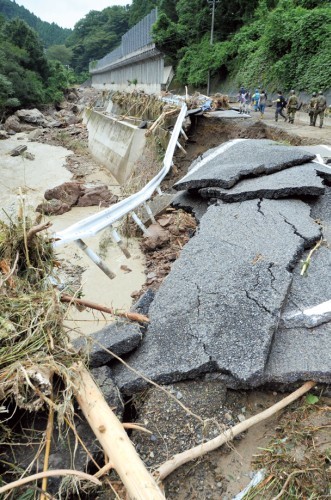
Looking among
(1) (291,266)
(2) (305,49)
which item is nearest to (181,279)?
(1) (291,266)

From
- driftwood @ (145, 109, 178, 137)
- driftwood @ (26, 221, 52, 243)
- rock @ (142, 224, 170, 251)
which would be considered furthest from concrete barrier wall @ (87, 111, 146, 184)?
driftwood @ (26, 221, 52, 243)

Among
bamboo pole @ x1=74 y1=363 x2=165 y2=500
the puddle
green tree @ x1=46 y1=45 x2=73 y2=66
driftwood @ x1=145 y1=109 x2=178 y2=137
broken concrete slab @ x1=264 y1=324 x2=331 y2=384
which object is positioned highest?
green tree @ x1=46 y1=45 x2=73 y2=66

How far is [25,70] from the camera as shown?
1147 inches

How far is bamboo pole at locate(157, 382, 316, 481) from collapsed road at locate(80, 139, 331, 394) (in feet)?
0.36

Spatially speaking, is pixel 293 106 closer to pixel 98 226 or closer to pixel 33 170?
pixel 98 226

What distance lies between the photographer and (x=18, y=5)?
114 m

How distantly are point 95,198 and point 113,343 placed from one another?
23.9ft

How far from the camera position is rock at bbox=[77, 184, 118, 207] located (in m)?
9.38

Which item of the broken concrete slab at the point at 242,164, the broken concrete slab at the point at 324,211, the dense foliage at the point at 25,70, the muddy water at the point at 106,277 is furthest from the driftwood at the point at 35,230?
the dense foliage at the point at 25,70

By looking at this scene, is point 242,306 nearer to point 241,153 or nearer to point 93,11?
point 241,153

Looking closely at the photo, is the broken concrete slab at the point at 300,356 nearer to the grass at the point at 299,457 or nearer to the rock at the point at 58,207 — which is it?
the grass at the point at 299,457

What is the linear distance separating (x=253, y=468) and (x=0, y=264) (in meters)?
2.22

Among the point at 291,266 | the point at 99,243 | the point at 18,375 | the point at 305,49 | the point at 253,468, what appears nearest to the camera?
the point at 18,375

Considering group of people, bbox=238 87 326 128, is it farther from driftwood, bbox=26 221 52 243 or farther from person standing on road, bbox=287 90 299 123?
driftwood, bbox=26 221 52 243
